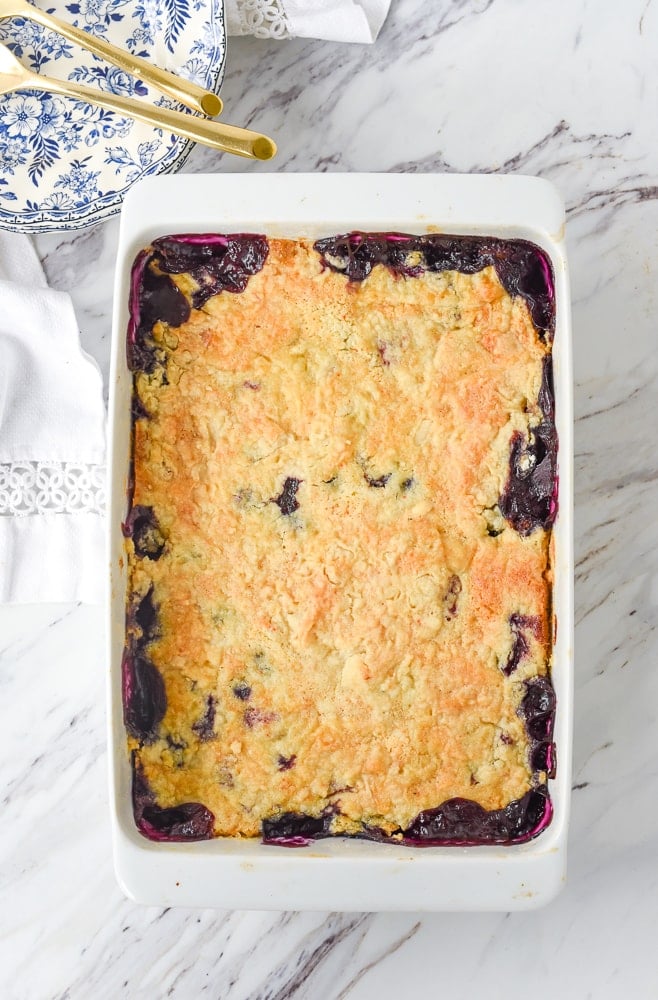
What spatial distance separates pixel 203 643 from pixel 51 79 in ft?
3.51

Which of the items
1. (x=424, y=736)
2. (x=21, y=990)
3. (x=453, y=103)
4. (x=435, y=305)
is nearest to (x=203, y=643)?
(x=424, y=736)

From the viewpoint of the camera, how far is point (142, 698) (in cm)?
154

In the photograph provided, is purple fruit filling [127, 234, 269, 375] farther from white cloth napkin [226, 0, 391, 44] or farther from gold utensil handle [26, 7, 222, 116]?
white cloth napkin [226, 0, 391, 44]

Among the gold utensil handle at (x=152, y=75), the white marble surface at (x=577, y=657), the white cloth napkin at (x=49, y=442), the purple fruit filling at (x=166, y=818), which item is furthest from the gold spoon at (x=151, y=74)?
the purple fruit filling at (x=166, y=818)

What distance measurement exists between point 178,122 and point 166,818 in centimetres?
121

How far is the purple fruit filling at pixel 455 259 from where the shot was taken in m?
1.54

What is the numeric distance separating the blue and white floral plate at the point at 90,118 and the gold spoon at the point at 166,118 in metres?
0.06

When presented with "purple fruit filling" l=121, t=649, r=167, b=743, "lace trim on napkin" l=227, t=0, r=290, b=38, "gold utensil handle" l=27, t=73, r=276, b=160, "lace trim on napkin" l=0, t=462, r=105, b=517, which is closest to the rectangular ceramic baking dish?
"purple fruit filling" l=121, t=649, r=167, b=743

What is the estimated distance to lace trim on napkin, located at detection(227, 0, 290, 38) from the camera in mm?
1839

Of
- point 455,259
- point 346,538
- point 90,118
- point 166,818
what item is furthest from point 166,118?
point 166,818

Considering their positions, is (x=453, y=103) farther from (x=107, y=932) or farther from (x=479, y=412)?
(x=107, y=932)

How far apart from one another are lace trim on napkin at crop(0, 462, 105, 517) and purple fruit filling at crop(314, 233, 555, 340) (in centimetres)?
64

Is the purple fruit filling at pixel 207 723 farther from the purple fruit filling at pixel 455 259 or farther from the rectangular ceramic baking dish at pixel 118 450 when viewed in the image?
the purple fruit filling at pixel 455 259

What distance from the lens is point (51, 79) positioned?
174cm
